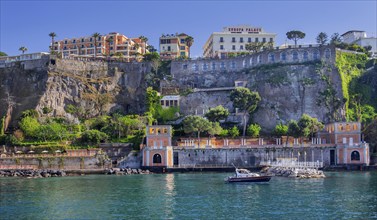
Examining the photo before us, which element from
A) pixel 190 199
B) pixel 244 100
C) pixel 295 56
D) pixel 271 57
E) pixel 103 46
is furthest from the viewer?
pixel 103 46

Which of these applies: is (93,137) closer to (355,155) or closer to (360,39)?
(355,155)

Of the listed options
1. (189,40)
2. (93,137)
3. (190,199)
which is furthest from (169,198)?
(189,40)

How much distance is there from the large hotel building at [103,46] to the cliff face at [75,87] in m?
20.3

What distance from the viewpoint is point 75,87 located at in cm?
11406

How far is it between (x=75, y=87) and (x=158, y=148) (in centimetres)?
3496

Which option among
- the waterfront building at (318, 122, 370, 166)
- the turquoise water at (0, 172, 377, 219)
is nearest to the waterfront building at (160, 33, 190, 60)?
the waterfront building at (318, 122, 370, 166)

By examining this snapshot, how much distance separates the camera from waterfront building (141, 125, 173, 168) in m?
88.3

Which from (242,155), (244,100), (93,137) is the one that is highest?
(244,100)

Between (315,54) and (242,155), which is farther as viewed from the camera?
(315,54)

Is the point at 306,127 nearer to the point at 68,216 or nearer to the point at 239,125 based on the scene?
the point at 239,125

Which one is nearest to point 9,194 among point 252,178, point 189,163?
point 252,178

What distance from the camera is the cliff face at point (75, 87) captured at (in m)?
110

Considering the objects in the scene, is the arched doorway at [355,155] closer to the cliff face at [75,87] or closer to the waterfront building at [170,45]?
the cliff face at [75,87]

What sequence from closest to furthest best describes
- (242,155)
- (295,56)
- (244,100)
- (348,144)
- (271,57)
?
1. (348,144)
2. (242,155)
3. (244,100)
4. (295,56)
5. (271,57)
